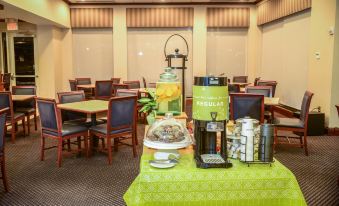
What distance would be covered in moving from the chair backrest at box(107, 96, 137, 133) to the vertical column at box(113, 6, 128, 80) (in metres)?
5.37

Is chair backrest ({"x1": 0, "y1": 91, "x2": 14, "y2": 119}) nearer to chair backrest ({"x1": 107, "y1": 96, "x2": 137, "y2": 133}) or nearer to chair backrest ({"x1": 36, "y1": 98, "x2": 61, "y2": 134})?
chair backrest ({"x1": 36, "y1": 98, "x2": 61, "y2": 134})

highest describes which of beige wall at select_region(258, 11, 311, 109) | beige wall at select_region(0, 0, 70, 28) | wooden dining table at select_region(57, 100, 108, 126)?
beige wall at select_region(0, 0, 70, 28)

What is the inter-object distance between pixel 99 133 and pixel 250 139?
3193mm

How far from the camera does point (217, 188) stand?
1.69m

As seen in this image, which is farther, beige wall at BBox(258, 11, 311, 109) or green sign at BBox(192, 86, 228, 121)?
beige wall at BBox(258, 11, 311, 109)

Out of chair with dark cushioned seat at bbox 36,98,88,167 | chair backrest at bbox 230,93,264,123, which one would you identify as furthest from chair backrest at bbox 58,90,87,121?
chair backrest at bbox 230,93,264,123

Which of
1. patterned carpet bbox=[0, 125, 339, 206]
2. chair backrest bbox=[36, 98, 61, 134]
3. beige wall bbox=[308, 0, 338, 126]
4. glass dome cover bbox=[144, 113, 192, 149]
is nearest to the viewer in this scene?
glass dome cover bbox=[144, 113, 192, 149]

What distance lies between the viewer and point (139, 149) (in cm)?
541

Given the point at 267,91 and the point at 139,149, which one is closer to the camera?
the point at 139,149

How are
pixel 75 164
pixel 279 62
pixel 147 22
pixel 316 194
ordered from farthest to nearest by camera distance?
pixel 147 22, pixel 279 62, pixel 75 164, pixel 316 194

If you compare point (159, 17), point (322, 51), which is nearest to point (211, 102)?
point (322, 51)

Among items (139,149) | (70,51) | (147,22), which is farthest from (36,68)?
(139,149)

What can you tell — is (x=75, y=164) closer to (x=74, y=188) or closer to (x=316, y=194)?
(x=74, y=188)

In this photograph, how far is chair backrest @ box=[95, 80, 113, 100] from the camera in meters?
7.68
